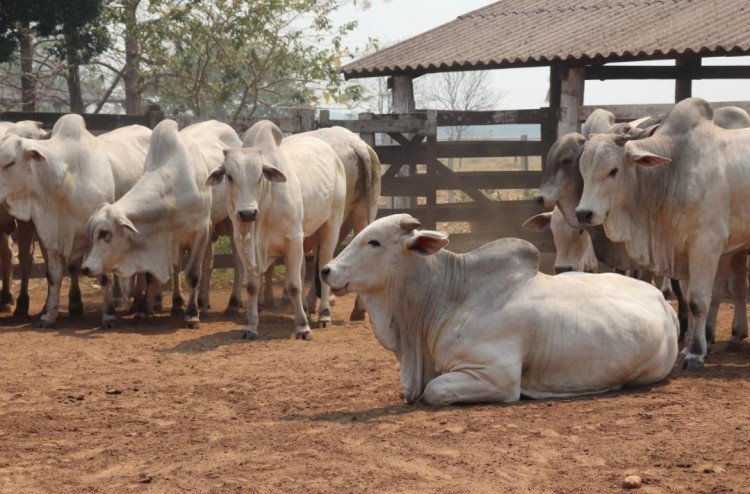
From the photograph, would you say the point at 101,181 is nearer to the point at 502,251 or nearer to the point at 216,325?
the point at 216,325

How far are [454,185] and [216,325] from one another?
4282 mm

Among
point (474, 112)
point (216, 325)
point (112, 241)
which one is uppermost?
point (474, 112)

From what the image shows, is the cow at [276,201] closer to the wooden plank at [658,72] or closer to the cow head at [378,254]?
the cow head at [378,254]

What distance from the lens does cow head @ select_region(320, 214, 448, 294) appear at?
22.3 feet

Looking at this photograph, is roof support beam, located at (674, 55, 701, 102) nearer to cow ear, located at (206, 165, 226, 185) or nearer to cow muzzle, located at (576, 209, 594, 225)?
cow ear, located at (206, 165, 226, 185)

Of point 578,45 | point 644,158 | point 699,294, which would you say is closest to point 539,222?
point 644,158

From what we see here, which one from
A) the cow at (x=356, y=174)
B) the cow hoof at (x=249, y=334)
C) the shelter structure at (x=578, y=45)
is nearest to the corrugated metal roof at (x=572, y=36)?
the shelter structure at (x=578, y=45)

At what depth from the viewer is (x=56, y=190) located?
34.6ft

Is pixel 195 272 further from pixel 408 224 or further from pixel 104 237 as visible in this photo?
pixel 408 224

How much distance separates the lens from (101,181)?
35.3 feet

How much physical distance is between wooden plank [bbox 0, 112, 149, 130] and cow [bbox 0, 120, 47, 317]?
114cm

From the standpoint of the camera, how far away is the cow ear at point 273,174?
9.50 metres

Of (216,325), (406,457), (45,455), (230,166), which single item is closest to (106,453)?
(45,455)

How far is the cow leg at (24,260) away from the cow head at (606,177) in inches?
212
